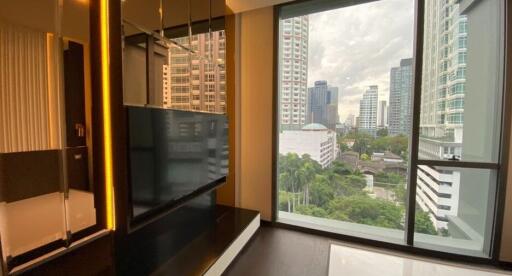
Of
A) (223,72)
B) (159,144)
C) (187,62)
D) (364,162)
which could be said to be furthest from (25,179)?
(364,162)

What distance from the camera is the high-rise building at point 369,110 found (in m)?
2.61

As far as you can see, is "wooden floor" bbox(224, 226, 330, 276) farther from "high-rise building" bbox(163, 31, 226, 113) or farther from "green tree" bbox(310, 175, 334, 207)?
"high-rise building" bbox(163, 31, 226, 113)

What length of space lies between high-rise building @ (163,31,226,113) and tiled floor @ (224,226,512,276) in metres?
1.58

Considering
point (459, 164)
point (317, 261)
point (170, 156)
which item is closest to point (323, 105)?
point (459, 164)

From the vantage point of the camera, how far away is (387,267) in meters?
1.90

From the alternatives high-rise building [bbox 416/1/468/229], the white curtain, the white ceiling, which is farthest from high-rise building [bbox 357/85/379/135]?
the white curtain

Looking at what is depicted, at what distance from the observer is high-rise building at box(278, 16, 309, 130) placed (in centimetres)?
292

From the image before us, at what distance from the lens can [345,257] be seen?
2.06 meters

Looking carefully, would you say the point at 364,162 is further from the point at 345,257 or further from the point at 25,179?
the point at 25,179

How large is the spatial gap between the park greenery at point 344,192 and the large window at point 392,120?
12 millimetres

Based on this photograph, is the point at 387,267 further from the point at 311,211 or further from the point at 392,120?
the point at 392,120

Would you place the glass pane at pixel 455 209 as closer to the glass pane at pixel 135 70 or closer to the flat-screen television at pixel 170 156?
the flat-screen television at pixel 170 156

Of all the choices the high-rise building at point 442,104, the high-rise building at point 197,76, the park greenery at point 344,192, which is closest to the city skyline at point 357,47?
the high-rise building at point 442,104

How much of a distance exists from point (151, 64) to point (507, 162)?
128 inches
